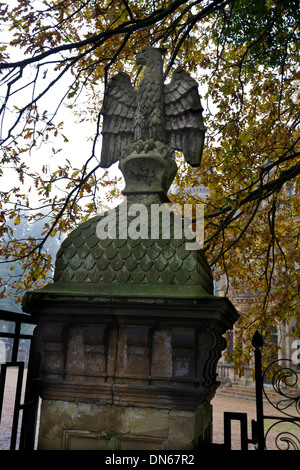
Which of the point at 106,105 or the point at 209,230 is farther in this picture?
the point at 209,230

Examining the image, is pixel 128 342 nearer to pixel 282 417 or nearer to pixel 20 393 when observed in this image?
pixel 20 393

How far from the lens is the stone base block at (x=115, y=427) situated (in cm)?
214

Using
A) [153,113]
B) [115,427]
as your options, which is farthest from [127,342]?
[153,113]

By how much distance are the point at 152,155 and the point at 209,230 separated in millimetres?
4783

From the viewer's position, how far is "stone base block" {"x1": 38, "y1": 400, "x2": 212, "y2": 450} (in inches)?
84.1

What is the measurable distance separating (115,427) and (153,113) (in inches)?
88.2

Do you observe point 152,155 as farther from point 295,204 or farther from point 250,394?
point 250,394

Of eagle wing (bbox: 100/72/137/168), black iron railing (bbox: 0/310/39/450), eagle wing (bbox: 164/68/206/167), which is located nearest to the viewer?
black iron railing (bbox: 0/310/39/450)

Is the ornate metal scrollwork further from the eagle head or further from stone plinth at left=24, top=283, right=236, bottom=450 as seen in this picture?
the eagle head

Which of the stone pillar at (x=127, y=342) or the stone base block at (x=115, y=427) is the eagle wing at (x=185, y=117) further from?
the stone base block at (x=115, y=427)

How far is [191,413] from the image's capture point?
7.06ft

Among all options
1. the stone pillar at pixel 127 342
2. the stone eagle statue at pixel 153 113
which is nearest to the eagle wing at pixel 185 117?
the stone eagle statue at pixel 153 113

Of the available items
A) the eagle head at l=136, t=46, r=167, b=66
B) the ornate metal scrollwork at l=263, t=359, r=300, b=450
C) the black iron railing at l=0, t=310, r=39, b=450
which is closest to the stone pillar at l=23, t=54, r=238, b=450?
the black iron railing at l=0, t=310, r=39, b=450
